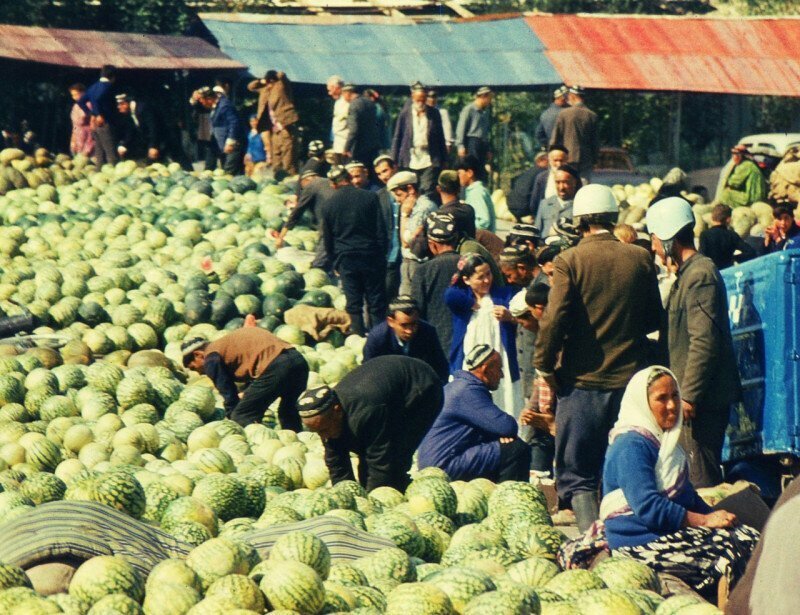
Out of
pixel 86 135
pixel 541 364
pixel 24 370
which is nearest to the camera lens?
pixel 541 364

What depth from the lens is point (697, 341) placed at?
8.12 m

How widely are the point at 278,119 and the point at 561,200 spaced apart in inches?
310

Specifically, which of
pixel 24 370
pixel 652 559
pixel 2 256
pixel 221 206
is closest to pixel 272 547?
pixel 652 559

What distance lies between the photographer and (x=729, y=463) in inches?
366

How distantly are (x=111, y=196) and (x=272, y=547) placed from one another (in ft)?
41.9

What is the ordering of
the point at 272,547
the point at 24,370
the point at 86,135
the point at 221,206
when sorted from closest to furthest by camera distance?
the point at 272,547, the point at 24,370, the point at 221,206, the point at 86,135

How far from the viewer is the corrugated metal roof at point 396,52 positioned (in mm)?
24125

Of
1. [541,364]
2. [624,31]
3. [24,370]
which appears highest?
[624,31]

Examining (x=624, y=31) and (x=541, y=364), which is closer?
(x=541, y=364)

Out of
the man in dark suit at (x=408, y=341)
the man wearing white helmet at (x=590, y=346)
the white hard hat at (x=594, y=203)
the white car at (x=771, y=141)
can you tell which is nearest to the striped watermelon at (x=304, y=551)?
the man wearing white helmet at (x=590, y=346)

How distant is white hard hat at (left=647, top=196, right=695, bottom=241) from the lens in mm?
8195

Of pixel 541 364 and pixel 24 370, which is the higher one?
pixel 541 364

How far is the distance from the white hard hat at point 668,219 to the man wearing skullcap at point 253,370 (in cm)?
332

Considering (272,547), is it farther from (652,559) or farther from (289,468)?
(289,468)
